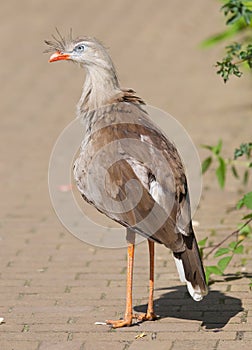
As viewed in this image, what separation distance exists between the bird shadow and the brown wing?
67 cm

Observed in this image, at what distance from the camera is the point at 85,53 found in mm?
6023

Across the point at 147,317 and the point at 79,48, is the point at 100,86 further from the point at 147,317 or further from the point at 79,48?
the point at 147,317

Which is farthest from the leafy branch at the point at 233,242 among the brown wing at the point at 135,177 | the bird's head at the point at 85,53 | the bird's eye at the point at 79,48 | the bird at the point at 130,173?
the bird's eye at the point at 79,48

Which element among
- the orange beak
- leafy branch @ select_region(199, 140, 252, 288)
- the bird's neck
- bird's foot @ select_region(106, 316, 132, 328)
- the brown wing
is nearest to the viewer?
the brown wing

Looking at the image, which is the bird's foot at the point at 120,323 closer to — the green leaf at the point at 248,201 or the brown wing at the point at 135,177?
the brown wing at the point at 135,177

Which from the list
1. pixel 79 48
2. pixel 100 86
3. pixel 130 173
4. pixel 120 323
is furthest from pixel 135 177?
pixel 79 48

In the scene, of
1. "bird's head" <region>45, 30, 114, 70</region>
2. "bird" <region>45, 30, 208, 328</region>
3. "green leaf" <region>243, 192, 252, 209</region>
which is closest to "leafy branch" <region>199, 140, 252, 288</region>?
"green leaf" <region>243, 192, 252, 209</region>

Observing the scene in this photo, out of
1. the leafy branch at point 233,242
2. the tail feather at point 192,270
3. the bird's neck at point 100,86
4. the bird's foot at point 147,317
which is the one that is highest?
the bird's neck at point 100,86

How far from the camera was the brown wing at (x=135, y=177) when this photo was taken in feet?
18.0

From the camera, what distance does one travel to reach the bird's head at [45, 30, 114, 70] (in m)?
6.00

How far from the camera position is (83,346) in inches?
214

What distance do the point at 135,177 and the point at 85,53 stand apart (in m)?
1.02

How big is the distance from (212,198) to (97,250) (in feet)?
5.79

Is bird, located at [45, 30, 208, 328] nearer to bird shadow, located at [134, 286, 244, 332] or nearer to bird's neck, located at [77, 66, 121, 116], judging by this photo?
bird's neck, located at [77, 66, 121, 116]
